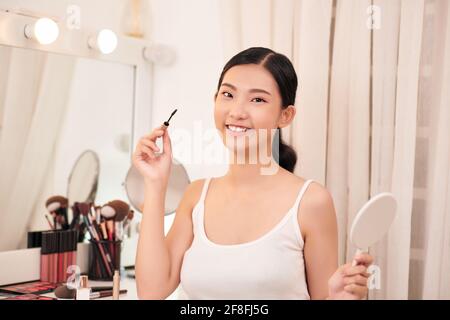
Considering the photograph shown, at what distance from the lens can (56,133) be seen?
1663 mm

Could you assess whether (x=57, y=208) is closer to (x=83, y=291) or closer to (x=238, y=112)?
(x=83, y=291)

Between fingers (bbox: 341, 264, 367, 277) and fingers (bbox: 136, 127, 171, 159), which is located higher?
fingers (bbox: 136, 127, 171, 159)

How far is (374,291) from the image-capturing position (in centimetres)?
127

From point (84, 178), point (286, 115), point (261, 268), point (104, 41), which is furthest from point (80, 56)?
point (261, 268)

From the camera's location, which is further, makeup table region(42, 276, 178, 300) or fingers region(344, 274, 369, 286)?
makeup table region(42, 276, 178, 300)

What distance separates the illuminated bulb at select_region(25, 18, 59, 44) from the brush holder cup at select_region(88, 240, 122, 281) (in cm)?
54

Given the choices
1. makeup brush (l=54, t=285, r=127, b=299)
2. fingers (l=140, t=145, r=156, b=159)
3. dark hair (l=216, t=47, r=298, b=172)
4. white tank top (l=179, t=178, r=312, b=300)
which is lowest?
makeup brush (l=54, t=285, r=127, b=299)

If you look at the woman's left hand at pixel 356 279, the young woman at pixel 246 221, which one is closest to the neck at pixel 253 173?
the young woman at pixel 246 221

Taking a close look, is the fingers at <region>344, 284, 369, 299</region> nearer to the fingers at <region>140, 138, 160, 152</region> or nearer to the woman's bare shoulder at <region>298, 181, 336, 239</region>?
the woman's bare shoulder at <region>298, 181, 336, 239</region>

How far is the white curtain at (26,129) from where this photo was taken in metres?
1.55

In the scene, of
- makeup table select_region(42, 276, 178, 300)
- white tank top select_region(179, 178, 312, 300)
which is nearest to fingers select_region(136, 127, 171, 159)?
white tank top select_region(179, 178, 312, 300)

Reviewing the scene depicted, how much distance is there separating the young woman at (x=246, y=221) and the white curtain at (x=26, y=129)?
1.88ft

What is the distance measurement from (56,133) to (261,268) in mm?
844

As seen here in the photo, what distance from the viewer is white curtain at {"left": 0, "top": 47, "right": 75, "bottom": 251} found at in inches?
61.1
